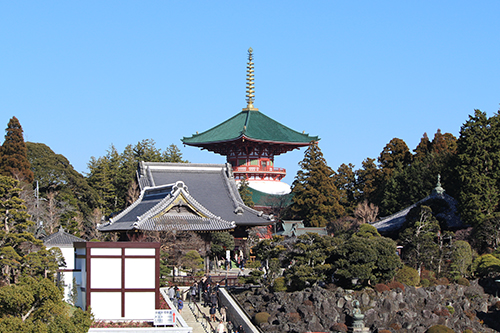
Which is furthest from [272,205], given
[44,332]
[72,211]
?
[44,332]

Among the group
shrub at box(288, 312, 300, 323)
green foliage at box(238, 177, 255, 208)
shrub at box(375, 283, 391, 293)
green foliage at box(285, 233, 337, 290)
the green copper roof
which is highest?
the green copper roof

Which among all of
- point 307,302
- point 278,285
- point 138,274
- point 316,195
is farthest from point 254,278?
point 316,195

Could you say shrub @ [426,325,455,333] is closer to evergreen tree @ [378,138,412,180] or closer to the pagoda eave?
evergreen tree @ [378,138,412,180]

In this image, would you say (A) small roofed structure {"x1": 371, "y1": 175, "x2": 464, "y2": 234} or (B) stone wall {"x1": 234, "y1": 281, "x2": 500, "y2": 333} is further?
(A) small roofed structure {"x1": 371, "y1": 175, "x2": 464, "y2": 234}

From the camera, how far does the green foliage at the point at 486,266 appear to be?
30531 mm

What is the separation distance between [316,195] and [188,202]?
18.7 meters

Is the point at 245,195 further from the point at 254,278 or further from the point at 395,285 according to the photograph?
the point at 395,285

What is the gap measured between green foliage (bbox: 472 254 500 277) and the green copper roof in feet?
107

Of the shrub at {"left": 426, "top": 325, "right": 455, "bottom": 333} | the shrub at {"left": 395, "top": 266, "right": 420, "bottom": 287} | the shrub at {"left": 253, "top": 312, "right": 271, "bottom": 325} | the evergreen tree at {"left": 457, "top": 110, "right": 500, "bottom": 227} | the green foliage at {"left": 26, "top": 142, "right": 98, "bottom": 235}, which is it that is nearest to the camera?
the shrub at {"left": 253, "top": 312, "right": 271, "bottom": 325}

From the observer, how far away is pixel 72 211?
1718 inches

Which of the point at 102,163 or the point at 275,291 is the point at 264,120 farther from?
the point at 275,291

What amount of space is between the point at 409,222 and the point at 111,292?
18349mm

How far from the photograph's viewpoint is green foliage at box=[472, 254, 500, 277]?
3053 centimetres

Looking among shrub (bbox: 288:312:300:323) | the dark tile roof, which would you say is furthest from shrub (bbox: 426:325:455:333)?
the dark tile roof
